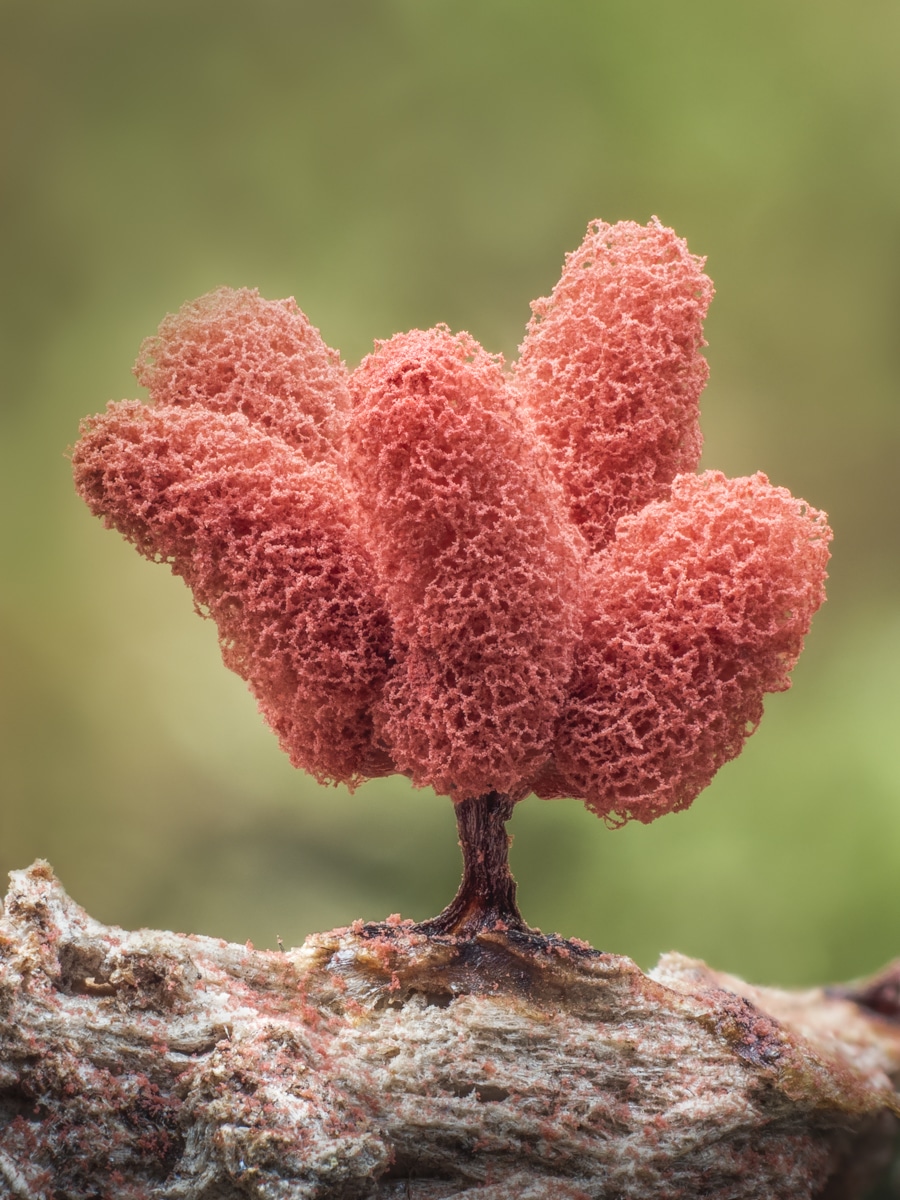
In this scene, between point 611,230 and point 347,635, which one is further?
point 611,230

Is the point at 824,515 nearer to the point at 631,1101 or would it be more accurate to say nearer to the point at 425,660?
the point at 425,660

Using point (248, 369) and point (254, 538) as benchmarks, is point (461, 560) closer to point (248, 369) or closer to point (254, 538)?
point (254, 538)

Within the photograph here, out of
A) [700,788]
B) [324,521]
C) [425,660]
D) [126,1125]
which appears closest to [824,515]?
Result: [700,788]

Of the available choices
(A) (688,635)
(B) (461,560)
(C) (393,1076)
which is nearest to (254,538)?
(B) (461,560)

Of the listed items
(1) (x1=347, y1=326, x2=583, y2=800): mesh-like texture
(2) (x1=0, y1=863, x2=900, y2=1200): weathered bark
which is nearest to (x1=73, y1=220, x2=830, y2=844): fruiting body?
(1) (x1=347, y1=326, x2=583, y2=800): mesh-like texture

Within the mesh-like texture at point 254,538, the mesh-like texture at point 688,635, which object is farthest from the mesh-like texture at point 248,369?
the mesh-like texture at point 688,635

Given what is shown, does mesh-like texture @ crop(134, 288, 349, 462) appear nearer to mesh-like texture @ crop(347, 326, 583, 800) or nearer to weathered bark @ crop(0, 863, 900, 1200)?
mesh-like texture @ crop(347, 326, 583, 800)

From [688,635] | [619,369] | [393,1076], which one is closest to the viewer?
[393,1076]
